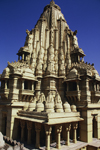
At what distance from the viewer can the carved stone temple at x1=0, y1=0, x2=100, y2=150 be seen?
16.9 m

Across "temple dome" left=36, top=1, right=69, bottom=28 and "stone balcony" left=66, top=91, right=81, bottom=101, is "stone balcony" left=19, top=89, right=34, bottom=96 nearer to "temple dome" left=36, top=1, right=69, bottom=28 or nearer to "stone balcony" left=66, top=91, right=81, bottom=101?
"stone balcony" left=66, top=91, right=81, bottom=101

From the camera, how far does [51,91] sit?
22.0m

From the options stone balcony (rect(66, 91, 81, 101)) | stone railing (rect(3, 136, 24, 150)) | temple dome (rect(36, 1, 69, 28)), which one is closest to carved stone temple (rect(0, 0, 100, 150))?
stone balcony (rect(66, 91, 81, 101))

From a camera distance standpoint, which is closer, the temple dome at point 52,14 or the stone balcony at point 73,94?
the stone balcony at point 73,94

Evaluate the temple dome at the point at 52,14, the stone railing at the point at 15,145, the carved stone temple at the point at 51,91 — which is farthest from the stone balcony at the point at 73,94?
the temple dome at the point at 52,14

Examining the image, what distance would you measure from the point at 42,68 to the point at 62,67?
11.6 feet

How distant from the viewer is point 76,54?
79.9ft

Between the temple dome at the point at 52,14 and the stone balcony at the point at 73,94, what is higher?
the temple dome at the point at 52,14

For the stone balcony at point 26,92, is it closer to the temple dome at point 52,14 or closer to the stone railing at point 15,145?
the stone railing at point 15,145

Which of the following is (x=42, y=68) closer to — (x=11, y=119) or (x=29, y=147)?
(x=11, y=119)

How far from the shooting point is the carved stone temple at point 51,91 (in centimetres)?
1692

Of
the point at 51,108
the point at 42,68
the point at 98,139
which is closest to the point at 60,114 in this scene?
the point at 51,108

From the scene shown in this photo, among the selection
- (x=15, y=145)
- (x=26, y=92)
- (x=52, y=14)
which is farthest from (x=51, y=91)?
(x=52, y=14)

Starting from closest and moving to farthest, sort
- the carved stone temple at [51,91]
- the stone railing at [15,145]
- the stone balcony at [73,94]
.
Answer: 1. the stone railing at [15,145]
2. the carved stone temple at [51,91]
3. the stone balcony at [73,94]
